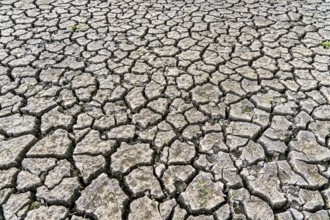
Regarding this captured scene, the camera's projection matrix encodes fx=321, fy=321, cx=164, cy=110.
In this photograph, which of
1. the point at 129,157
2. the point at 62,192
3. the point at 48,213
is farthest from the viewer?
the point at 129,157

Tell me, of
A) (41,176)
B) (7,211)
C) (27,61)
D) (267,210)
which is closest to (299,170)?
(267,210)

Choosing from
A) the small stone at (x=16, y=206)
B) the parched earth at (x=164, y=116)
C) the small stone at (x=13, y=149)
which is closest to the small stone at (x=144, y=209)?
the parched earth at (x=164, y=116)

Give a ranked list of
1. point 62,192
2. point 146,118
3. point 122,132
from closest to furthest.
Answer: point 62,192
point 122,132
point 146,118

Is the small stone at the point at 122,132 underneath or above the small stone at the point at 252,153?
above

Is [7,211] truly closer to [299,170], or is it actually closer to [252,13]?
[299,170]

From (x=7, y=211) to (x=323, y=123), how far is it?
237cm

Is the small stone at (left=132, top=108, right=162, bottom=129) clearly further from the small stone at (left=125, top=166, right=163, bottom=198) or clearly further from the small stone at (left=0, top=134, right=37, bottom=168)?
the small stone at (left=0, top=134, right=37, bottom=168)

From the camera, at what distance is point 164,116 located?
2662 millimetres

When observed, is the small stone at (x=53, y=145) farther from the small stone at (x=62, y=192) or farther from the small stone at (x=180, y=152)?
the small stone at (x=180, y=152)

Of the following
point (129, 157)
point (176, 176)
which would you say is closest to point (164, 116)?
point (129, 157)

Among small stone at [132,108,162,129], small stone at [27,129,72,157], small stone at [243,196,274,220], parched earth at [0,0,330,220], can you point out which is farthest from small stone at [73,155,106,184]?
small stone at [243,196,274,220]

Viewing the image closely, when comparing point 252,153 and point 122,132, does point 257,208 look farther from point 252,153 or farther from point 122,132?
point 122,132

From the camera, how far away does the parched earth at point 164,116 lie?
199 centimetres

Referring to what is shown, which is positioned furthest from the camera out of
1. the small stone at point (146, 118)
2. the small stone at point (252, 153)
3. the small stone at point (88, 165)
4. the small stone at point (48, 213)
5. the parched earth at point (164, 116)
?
the small stone at point (146, 118)
